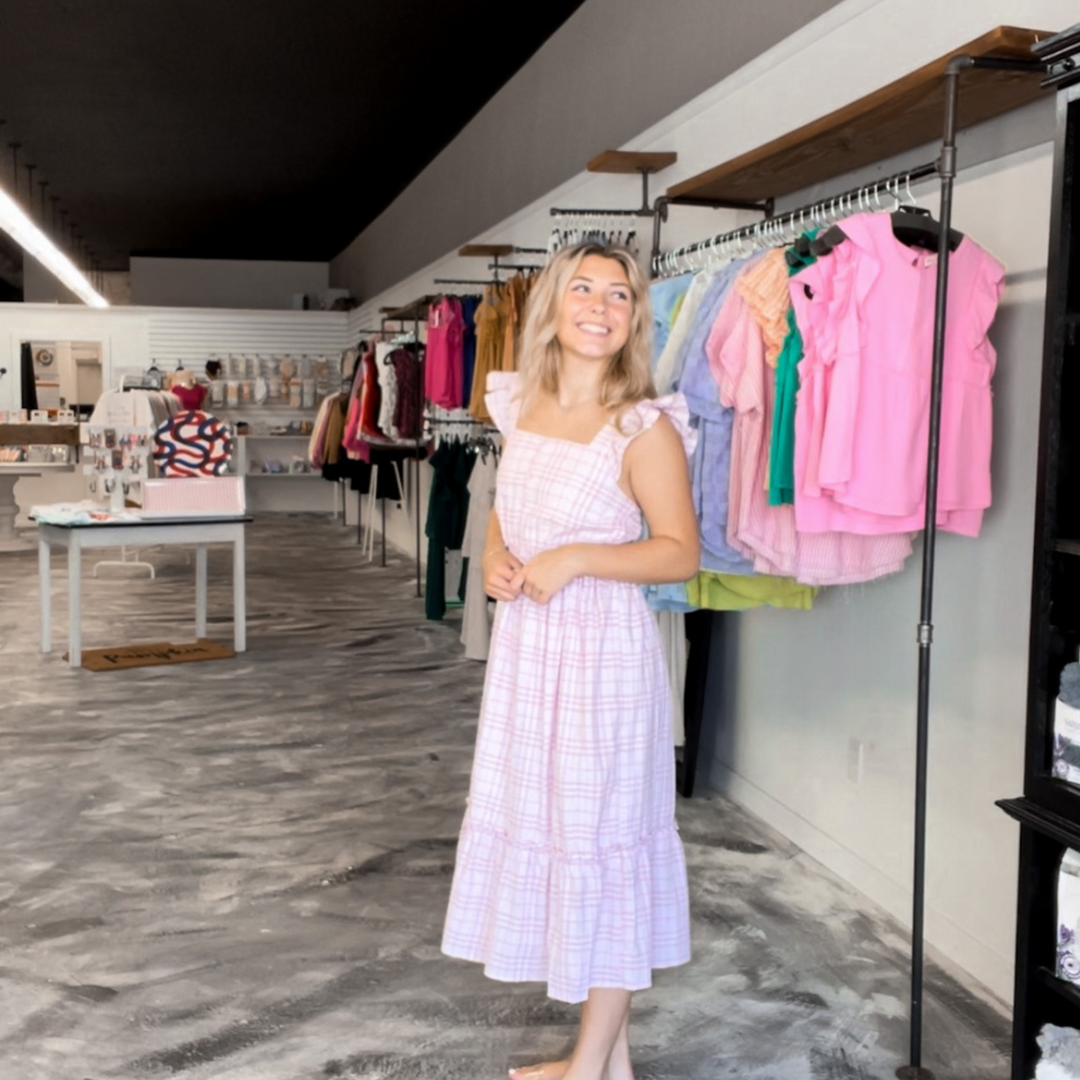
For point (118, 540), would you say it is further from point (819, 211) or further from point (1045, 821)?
point (1045, 821)

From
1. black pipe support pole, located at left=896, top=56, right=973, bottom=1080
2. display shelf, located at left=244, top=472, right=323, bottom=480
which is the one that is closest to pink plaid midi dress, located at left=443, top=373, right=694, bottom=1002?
black pipe support pole, located at left=896, top=56, right=973, bottom=1080

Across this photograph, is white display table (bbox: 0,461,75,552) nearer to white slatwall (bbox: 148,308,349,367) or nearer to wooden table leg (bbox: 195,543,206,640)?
white slatwall (bbox: 148,308,349,367)

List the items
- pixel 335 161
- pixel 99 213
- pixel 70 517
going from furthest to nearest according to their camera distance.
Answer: pixel 99 213
pixel 335 161
pixel 70 517

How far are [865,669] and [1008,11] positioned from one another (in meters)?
1.68

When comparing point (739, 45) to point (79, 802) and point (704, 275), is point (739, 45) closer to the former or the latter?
point (704, 275)

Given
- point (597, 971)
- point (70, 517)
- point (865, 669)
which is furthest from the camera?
point (70, 517)

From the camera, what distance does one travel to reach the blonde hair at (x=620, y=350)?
218 centimetres

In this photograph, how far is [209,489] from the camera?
640 centimetres

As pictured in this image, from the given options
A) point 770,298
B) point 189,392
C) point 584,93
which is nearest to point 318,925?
point 770,298

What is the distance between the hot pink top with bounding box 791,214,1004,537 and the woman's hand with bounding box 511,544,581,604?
3.00 feet

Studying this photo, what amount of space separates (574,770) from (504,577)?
360 mm

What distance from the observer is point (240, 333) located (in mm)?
14945

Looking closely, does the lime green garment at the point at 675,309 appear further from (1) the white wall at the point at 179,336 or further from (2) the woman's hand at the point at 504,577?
(1) the white wall at the point at 179,336

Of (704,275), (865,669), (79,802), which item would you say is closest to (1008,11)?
(704,275)
